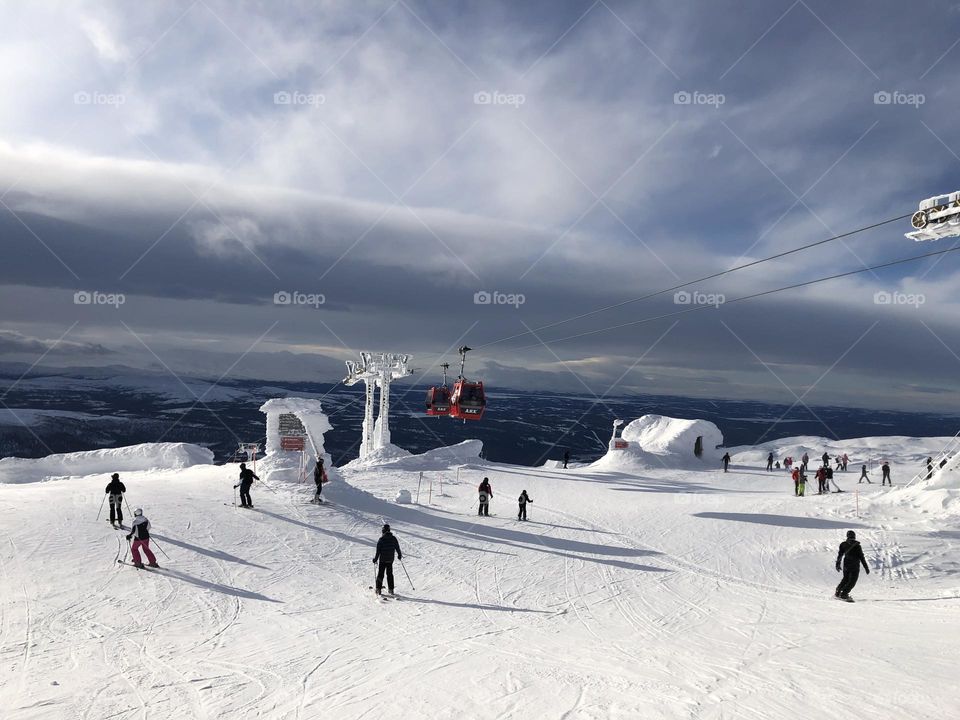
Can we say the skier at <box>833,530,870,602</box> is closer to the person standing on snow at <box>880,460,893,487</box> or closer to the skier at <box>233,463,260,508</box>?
the skier at <box>233,463,260,508</box>

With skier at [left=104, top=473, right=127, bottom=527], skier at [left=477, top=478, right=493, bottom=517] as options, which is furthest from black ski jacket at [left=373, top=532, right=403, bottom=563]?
skier at [left=477, top=478, right=493, bottom=517]

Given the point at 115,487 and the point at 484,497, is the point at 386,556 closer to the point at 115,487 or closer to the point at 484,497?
the point at 115,487

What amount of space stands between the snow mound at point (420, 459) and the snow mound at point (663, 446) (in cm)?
889

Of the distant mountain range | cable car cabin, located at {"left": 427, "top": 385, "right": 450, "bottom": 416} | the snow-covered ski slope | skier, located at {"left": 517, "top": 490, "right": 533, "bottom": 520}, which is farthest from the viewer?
the distant mountain range

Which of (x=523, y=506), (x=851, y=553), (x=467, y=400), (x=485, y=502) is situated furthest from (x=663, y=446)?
(x=851, y=553)

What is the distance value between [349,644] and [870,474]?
33120mm

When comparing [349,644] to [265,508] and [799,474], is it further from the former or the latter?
[799,474]

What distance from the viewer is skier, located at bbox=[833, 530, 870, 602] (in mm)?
10711

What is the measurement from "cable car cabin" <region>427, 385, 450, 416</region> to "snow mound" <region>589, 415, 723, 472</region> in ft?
37.8

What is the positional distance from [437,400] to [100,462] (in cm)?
1894

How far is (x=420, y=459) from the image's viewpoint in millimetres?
32938

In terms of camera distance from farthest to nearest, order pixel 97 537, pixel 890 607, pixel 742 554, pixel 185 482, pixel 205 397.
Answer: pixel 205 397 → pixel 185 482 → pixel 742 554 → pixel 97 537 → pixel 890 607

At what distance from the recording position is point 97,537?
39.3 ft

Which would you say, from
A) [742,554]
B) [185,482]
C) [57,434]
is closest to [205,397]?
[57,434]
